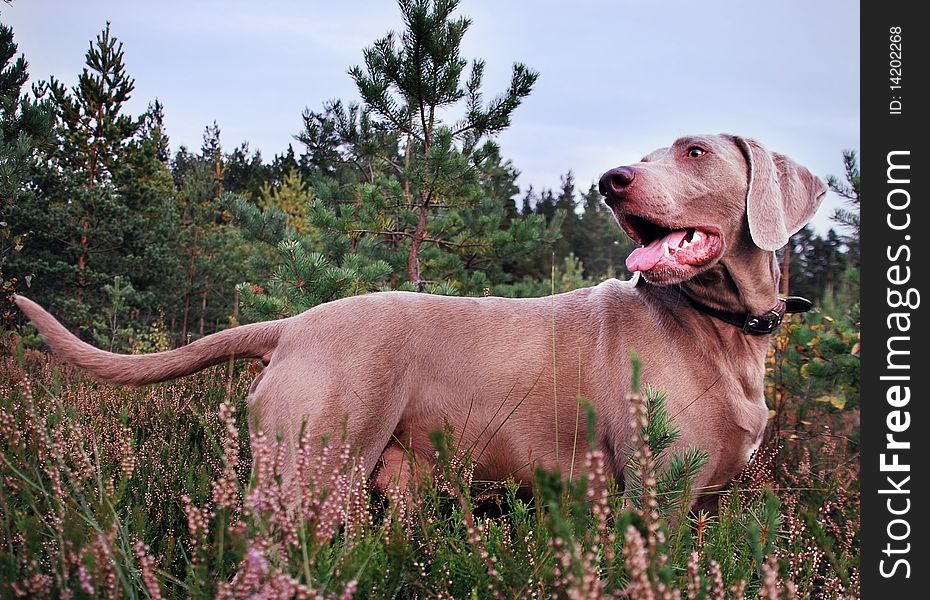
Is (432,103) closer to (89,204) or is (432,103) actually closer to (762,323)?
(762,323)

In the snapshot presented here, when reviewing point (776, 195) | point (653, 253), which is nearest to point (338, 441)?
point (653, 253)

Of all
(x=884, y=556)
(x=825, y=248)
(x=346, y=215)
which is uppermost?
(x=825, y=248)

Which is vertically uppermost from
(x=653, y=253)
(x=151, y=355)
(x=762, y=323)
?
(x=653, y=253)

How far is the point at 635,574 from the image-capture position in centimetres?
92

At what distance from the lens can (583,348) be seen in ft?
7.75

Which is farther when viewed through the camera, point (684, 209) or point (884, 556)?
point (684, 209)

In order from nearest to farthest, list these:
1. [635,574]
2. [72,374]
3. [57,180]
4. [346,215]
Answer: [635,574]
[72,374]
[346,215]
[57,180]

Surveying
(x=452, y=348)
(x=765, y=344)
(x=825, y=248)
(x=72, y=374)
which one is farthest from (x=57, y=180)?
(x=825, y=248)

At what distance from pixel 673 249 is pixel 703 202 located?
0.72 feet

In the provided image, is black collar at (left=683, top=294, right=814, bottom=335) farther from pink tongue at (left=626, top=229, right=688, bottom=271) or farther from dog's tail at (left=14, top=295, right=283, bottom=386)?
dog's tail at (left=14, top=295, right=283, bottom=386)

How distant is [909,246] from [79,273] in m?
12.2

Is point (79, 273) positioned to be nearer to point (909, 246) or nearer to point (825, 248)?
point (909, 246)

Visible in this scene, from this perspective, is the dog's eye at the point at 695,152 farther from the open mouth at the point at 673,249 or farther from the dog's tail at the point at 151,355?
the dog's tail at the point at 151,355

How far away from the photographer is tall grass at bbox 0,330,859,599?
40.2 inches
